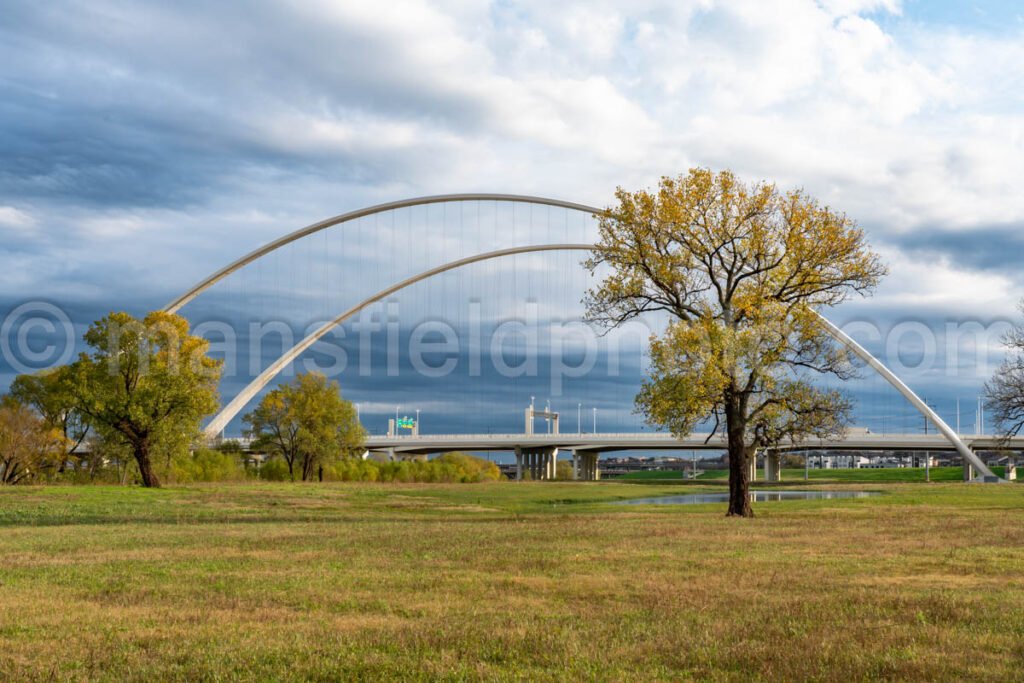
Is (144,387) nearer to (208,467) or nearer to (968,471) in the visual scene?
(208,467)

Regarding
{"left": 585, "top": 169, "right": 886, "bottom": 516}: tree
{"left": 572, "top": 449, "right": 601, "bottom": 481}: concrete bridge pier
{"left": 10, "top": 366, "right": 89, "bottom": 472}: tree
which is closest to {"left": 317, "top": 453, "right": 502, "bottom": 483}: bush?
{"left": 10, "top": 366, "right": 89, "bottom": 472}: tree

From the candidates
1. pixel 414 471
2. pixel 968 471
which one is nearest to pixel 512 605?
pixel 414 471

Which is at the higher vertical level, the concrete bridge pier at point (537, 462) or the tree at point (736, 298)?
the tree at point (736, 298)

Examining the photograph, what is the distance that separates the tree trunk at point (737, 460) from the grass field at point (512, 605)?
8.38m

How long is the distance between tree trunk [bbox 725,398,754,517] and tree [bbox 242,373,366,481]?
6052 cm

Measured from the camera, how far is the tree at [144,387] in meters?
60.5

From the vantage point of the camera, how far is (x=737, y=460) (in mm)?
35062

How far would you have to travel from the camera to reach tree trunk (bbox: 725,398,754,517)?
34375 mm

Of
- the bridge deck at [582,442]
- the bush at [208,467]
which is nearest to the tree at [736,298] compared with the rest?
the bush at [208,467]

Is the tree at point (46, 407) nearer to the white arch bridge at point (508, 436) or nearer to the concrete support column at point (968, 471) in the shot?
the white arch bridge at point (508, 436)

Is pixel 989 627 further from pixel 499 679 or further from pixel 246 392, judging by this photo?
pixel 246 392

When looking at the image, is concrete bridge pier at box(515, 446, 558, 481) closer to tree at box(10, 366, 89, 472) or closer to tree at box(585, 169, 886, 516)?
tree at box(10, 366, 89, 472)

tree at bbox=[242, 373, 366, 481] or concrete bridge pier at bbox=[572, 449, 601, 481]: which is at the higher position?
tree at bbox=[242, 373, 366, 481]

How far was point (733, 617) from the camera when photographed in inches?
469
